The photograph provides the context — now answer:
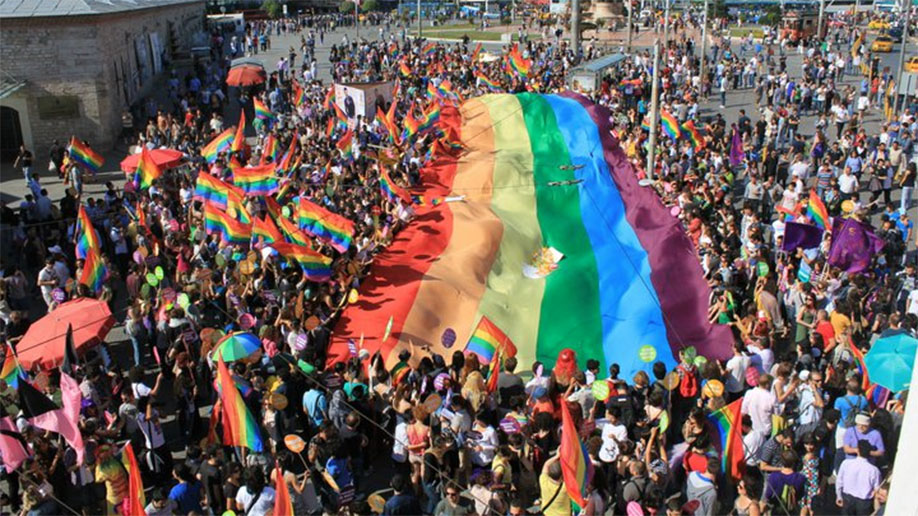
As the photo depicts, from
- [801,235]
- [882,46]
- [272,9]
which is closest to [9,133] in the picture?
[801,235]

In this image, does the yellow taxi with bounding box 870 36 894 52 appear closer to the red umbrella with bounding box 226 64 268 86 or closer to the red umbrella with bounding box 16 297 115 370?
the red umbrella with bounding box 226 64 268 86

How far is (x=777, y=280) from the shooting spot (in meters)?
13.0

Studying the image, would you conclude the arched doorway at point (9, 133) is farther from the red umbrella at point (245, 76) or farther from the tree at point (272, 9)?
the tree at point (272, 9)

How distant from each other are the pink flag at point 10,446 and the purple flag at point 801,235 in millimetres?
10142

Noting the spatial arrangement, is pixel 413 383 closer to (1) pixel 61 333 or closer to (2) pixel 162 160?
(1) pixel 61 333

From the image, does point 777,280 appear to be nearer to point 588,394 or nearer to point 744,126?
point 588,394

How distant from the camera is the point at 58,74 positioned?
904 inches

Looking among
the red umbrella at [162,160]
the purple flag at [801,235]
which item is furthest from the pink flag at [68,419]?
the purple flag at [801,235]

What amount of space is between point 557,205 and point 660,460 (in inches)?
353

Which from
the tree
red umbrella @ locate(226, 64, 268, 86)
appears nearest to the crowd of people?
red umbrella @ locate(226, 64, 268, 86)

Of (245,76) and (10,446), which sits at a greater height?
(245,76)

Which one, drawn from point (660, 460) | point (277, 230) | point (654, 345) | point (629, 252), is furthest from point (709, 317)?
point (277, 230)

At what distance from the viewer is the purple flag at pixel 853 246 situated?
11.8 metres

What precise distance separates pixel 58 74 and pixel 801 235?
19.7 m
